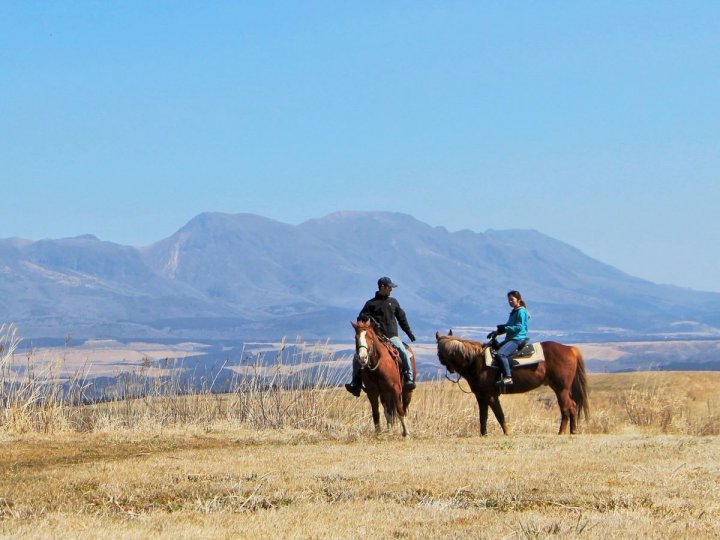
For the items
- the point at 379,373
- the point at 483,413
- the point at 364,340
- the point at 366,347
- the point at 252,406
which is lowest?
the point at 252,406

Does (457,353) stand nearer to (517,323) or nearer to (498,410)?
(517,323)

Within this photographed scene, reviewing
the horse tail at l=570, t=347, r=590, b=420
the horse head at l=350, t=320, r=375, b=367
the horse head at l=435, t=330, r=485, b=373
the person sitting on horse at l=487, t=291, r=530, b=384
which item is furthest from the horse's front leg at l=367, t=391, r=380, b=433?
the horse tail at l=570, t=347, r=590, b=420

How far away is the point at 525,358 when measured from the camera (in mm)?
20234

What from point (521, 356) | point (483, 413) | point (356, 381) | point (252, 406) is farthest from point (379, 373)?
point (252, 406)

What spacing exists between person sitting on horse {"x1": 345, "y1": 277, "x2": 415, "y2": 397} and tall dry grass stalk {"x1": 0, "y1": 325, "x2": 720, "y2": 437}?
2.87 feet

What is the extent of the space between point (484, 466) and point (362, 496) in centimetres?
277

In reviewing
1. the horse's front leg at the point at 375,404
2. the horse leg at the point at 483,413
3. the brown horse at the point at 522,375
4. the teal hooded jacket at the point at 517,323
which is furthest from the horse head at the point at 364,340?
the horse leg at the point at 483,413

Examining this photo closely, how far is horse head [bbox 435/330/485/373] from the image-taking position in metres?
20.1

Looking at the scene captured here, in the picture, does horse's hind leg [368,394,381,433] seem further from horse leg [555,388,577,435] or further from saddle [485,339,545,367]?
horse leg [555,388,577,435]

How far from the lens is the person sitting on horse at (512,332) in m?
19.7

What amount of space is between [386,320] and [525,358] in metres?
2.38

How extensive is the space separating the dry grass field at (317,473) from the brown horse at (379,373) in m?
0.47

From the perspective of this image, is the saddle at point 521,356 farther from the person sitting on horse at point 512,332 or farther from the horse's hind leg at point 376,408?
the horse's hind leg at point 376,408

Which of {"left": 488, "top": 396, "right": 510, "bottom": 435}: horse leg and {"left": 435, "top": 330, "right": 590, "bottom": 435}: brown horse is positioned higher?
{"left": 435, "top": 330, "right": 590, "bottom": 435}: brown horse
